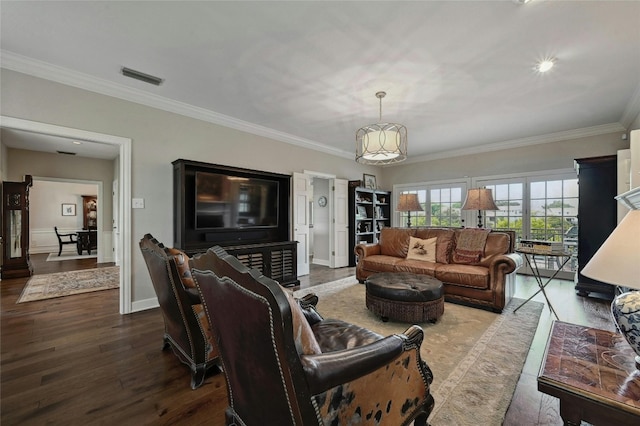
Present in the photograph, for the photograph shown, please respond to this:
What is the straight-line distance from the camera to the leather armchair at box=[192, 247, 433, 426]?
81 cm

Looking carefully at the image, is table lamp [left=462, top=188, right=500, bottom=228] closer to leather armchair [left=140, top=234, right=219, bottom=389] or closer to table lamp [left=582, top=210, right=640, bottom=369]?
table lamp [left=582, top=210, right=640, bottom=369]

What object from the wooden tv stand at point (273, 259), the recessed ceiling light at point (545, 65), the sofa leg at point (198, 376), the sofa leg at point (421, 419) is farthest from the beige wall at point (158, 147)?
the sofa leg at point (421, 419)

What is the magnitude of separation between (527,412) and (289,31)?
125 inches

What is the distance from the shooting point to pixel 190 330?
185 centimetres

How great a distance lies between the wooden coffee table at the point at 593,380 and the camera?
3.27 ft

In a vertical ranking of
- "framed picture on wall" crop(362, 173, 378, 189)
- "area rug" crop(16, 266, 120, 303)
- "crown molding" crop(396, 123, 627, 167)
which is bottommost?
"area rug" crop(16, 266, 120, 303)

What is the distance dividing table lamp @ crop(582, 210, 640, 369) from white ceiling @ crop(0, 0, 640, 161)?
1857mm

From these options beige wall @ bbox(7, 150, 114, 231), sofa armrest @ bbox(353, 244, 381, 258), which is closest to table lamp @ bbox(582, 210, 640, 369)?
sofa armrest @ bbox(353, 244, 381, 258)

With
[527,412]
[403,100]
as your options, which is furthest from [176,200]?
[527,412]

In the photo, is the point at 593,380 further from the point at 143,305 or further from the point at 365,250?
the point at 143,305

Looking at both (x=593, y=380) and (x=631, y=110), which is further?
(x=631, y=110)

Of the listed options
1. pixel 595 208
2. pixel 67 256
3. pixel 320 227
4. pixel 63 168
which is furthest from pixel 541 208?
pixel 67 256

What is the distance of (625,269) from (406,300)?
76.9 inches

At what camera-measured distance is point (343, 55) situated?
2607mm
